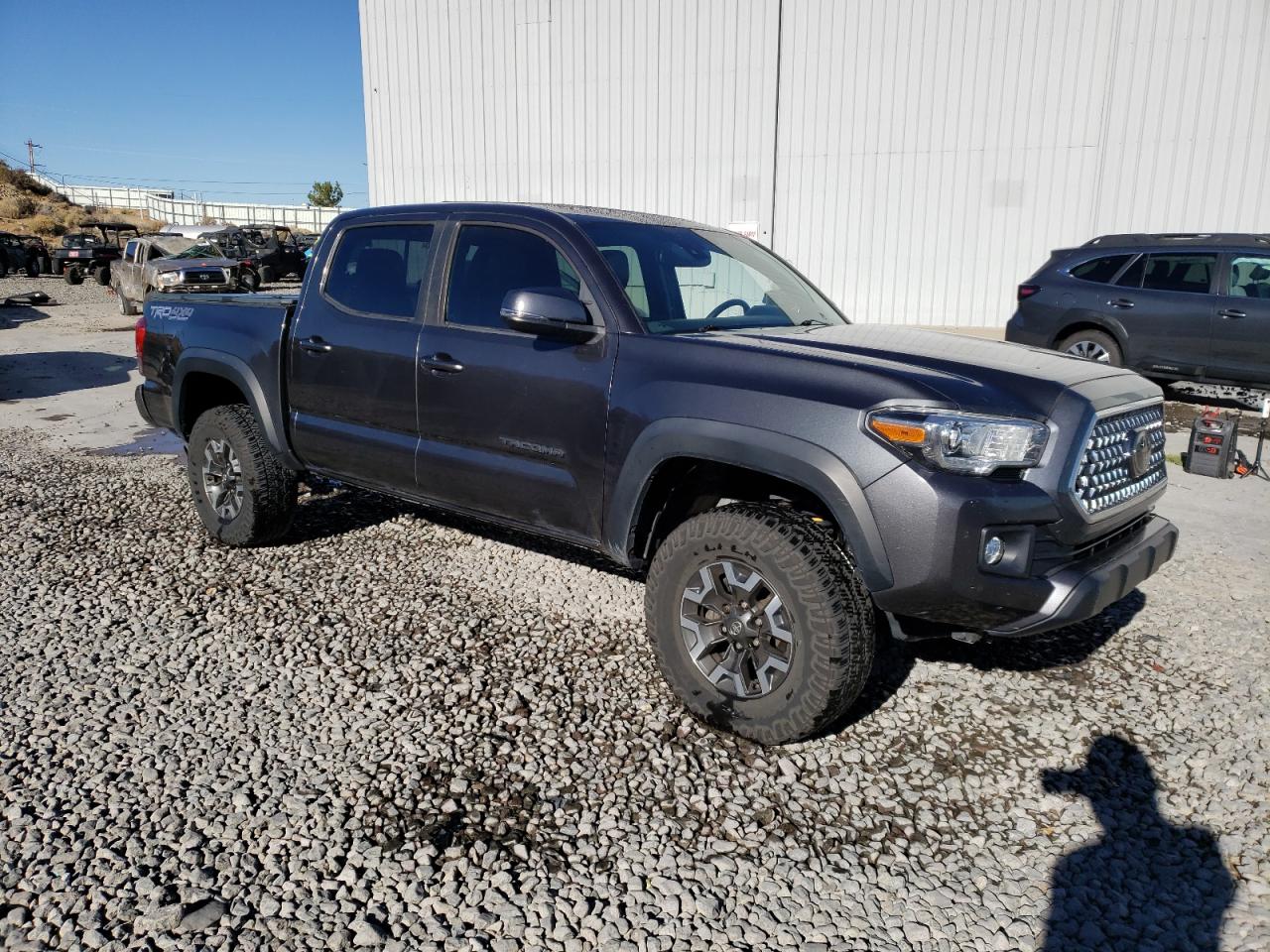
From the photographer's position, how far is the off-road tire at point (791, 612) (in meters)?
2.89

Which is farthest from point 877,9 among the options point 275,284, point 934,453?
point 275,284

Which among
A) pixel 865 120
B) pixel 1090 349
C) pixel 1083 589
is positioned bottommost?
pixel 1083 589

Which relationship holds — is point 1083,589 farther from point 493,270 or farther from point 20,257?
point 20,257

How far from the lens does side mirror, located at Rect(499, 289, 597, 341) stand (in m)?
3.35

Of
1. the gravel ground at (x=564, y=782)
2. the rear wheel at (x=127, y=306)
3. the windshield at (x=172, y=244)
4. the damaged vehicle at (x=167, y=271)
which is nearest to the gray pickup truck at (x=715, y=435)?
the gravel ground at (x=564, y=782)

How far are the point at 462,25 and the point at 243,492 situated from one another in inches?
633

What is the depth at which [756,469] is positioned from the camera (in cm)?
302

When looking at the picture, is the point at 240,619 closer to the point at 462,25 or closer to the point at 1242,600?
the point at 1242,600

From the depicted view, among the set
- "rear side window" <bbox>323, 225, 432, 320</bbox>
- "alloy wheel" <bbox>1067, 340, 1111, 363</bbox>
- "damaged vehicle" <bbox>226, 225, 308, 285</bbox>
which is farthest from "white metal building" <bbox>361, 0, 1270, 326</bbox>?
"rear side window" <bbox>323, 225, 432, 320</bbox>

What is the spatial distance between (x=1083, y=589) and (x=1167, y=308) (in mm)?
8262

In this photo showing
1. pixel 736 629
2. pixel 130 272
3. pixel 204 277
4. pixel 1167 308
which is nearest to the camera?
pixel 736 629

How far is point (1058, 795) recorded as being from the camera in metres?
2.91

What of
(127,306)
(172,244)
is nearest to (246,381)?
(127,306)

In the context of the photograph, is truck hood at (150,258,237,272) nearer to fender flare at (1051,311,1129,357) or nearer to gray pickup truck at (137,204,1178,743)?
gray pickup truck at (137,204,1178,743)
